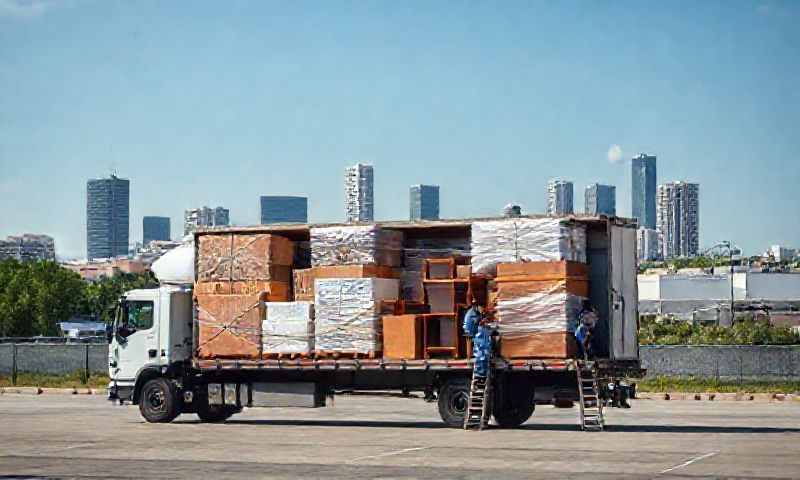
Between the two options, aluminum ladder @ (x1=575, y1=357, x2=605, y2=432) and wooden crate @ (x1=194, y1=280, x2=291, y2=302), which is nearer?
aluminum ladder @ (x1=575, y1=357, x2=605, y2=432)

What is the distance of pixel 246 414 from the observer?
108 ft

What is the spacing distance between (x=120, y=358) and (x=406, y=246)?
6.82m

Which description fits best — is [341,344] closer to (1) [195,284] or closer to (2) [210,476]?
(1) [195,284]

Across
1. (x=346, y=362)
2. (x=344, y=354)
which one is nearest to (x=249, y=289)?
(x=344, y=354)

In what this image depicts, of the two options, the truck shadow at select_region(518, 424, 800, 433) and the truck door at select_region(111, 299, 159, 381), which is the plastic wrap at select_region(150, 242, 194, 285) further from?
the truck shadow at select_region(518, 424, 800, 433)

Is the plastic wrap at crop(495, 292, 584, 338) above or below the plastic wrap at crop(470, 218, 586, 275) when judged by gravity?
below

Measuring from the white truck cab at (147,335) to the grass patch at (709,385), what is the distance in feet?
56.1

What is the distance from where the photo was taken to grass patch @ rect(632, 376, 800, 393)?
132 ft

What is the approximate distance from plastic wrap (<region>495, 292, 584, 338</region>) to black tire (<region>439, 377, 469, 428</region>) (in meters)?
1.40

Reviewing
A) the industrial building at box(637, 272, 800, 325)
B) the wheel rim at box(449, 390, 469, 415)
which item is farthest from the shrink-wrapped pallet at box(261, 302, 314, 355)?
the industrial building at box(637, 272, 800, 325)

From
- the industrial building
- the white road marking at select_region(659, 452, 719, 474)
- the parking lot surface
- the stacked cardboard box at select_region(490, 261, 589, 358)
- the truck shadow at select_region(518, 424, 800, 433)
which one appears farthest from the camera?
the industrial building

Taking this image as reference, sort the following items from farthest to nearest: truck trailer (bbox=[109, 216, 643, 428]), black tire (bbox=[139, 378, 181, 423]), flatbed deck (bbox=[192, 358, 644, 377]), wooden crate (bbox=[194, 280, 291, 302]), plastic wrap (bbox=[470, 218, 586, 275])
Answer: black tire (bbox=[139, 378, 181, 423]) < wooden crate (bbox=[194, 280, 291, 302]) < truck trailer (bbox=[109, 216, 643, 428]) < plastic wrap (bbox=[470, 218, 586, 275]) < flatbed deck (bbox=[192, 358, 644, 377])

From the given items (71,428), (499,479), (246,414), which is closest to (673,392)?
(246,414)

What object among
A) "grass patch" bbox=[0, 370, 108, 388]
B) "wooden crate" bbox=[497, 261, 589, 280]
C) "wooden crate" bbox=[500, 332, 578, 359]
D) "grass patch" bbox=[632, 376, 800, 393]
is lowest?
"grass patch" bbox=[0, 370, 108, 388]
